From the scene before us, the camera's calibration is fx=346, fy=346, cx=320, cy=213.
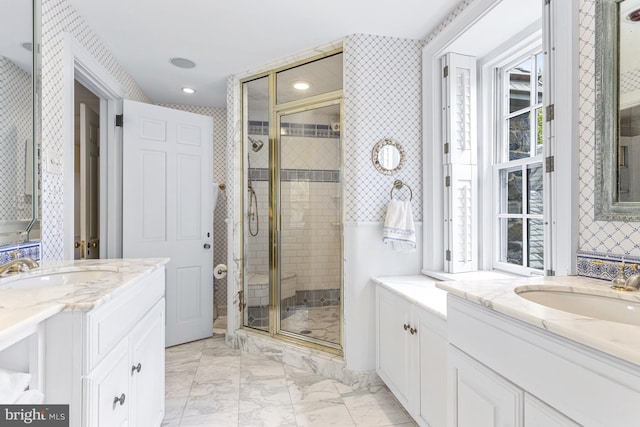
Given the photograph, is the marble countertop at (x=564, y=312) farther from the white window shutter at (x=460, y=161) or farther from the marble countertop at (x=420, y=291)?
the white window shutter at (x=460, y=161)

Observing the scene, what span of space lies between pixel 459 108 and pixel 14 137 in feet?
7.76

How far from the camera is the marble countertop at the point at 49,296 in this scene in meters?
0.81

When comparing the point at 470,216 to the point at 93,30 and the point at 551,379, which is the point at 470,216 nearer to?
the point at 551,379

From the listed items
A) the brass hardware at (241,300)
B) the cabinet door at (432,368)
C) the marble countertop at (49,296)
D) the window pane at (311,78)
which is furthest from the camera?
the brass hardware at (241,300)

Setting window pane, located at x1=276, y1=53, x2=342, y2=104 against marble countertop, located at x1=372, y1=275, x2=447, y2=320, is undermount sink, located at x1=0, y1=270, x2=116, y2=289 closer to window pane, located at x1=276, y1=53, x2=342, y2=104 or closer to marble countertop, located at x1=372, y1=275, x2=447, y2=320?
marble countertop, located at x1=372, y1=275, x2=447, y2=320

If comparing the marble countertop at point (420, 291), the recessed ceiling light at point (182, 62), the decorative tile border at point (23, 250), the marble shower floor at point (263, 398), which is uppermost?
the recessed ceiling light at point (182, 62)

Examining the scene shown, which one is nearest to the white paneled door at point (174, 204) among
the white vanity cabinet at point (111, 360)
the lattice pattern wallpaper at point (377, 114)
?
the white vanity cabinet at point (111, 360)

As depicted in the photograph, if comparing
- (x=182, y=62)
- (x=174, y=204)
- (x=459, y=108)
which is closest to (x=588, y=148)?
(x=459, y=108)

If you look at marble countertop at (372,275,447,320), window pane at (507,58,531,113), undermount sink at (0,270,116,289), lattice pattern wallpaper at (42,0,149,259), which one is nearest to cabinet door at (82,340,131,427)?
undermount sink at (0,270,116,289)

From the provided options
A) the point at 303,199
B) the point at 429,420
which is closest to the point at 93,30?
the point at 303,199

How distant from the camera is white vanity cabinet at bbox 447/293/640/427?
70cm

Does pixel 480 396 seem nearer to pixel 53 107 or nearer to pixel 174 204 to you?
pixel 53 107

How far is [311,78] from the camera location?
8.71 feet

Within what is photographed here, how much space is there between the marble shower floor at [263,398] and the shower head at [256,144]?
5.67 feet
